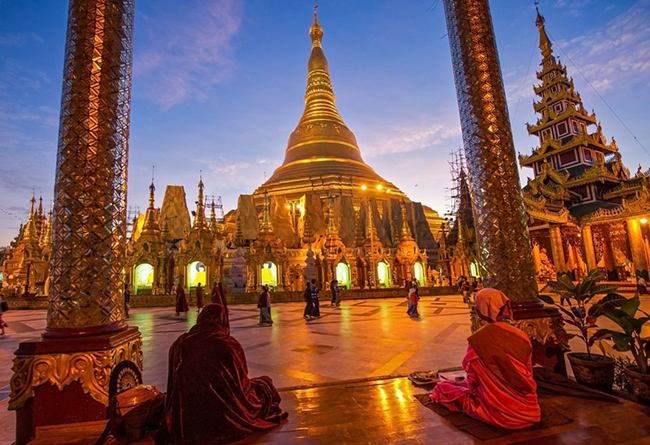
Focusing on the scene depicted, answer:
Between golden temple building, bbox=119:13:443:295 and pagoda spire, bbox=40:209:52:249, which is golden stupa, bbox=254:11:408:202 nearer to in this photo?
golden temple building, bbox=119:13:443:295

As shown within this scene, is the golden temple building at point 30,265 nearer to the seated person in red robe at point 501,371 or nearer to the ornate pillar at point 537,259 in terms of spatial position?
the seated person in red robe at point 501,371

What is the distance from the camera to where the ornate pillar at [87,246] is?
2.73 meters

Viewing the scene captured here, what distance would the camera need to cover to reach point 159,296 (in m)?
16.5

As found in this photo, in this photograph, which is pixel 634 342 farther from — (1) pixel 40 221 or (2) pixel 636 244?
(1) pixel 40 221

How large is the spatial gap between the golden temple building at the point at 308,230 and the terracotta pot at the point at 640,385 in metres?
14.9

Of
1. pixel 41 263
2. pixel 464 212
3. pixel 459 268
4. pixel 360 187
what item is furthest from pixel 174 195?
pixel 464 212

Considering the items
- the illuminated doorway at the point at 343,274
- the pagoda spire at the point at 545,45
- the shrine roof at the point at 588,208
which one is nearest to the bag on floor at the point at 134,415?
the illuminated doorway at the point at 343,274

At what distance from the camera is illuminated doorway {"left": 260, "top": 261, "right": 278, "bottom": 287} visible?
20.6m

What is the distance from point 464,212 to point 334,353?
29.6 metres

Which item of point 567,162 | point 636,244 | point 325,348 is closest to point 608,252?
point 636,244

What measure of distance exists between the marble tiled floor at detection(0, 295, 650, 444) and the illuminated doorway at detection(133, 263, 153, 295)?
9.89 meters

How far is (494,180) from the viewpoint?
4258 mm


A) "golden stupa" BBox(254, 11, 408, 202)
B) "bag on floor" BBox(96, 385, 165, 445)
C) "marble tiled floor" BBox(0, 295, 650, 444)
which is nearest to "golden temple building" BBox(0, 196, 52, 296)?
"marble tiled floor" BBox(0, 295, 650, 444)

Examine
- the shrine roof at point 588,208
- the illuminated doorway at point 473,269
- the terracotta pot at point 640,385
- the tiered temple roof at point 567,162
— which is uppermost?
the tiered temple roof at point 567,162
